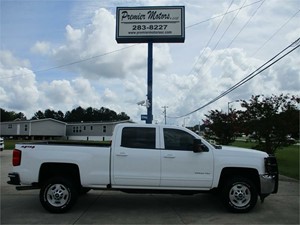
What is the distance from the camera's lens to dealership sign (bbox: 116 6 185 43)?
21109 millimetres

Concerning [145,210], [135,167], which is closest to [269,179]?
[145,210]

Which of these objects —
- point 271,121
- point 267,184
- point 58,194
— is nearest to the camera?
point 58,194

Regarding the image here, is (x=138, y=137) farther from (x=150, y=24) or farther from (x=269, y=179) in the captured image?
(x=150, y=24)

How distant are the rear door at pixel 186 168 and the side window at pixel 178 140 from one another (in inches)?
2.2

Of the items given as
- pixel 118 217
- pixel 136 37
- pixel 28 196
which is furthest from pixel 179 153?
pixel 136 37

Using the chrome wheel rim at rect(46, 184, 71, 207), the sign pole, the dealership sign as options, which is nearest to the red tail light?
the chrome wheel rim at rect(46, 184, 71, 207)

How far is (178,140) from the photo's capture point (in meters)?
8.86

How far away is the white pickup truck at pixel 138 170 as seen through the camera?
8.57 m

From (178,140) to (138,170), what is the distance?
1118 mm

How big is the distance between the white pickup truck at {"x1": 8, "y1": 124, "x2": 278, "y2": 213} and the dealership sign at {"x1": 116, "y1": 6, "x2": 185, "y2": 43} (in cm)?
1318

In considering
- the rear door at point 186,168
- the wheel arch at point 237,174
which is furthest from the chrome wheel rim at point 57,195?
the wheel arch at point 237,174

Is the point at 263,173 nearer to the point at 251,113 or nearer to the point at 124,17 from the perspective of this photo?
the point at 251,113

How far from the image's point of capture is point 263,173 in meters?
8.76

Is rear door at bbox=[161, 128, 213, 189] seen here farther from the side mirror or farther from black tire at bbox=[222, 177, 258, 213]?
black tire at bbox=[222, 177, 258, 213]
